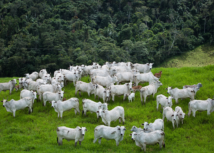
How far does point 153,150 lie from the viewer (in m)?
10.4

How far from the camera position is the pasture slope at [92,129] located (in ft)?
34.9

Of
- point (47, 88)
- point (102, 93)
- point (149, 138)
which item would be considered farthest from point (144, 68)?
point (149, 138)

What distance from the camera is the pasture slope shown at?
1064 centimetres

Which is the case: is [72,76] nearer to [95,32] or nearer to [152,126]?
[152,126]

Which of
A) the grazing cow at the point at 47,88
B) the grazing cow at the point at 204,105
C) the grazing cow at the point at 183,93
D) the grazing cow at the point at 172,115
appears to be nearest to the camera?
the grazing cow at the point at 172,115

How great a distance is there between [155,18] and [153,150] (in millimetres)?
65441

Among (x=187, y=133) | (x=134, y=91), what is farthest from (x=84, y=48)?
(x=187, y=133)

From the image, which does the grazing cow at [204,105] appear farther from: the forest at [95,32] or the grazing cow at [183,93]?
the forest at [95,32]

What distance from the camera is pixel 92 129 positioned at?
12.7 metres

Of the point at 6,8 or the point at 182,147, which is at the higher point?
the point at 6,8

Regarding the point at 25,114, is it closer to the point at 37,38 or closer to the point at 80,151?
the point at 80,151

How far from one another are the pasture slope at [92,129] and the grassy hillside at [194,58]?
35139 millimetres

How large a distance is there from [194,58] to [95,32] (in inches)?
1062

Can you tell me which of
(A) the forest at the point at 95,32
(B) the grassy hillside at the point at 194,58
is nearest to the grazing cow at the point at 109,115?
(A) the forest at the point at 95,32
